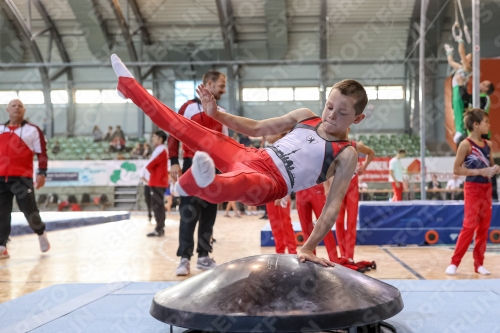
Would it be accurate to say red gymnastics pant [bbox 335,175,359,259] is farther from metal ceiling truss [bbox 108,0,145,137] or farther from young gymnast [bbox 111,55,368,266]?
metal ceiling truss [bbox 108,0,145,137]

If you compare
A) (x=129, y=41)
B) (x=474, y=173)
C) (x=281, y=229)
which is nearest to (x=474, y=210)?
(x=474, y=173)

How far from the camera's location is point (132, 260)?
17.6 ft

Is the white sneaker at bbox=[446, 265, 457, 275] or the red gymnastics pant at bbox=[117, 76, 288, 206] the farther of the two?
the white sneaker at bbox=[446, 265, 457, 275]

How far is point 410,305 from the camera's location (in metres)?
2.75

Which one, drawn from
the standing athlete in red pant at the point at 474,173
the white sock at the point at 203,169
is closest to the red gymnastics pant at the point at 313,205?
the standing athlete in red pant at the point at 474,173

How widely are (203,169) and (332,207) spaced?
0.78 m

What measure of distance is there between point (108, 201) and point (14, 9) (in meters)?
7.25

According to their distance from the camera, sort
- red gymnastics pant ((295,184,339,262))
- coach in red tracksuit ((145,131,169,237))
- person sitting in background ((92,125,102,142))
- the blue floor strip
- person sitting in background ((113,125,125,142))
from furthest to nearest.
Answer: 1. person sitting in background ((92,125,102,142))
2. person sitting in background ((113,125,125,142))
3. coach in red tracksuit ((145,131,169,237))
4. the blue floor strip
5. red gymnastics pant ((295,184,339,262))

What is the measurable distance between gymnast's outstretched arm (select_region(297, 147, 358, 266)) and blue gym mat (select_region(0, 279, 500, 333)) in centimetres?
56

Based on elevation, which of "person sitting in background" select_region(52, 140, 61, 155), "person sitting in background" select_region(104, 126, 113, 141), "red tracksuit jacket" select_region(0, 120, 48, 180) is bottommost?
"red tracksuit jacket" select_region(0, 120, 48, 180)

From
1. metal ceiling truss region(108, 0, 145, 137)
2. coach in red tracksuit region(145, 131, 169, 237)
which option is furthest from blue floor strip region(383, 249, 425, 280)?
metal ceiling truss region(108, 0, 145, 137)

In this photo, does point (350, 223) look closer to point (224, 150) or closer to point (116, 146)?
point (224, 150)

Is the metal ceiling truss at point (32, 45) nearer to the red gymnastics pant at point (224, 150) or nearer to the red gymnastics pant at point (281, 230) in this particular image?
the red gymnastics pant at point (281, 230)

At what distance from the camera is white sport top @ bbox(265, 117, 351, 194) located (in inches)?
96.0
